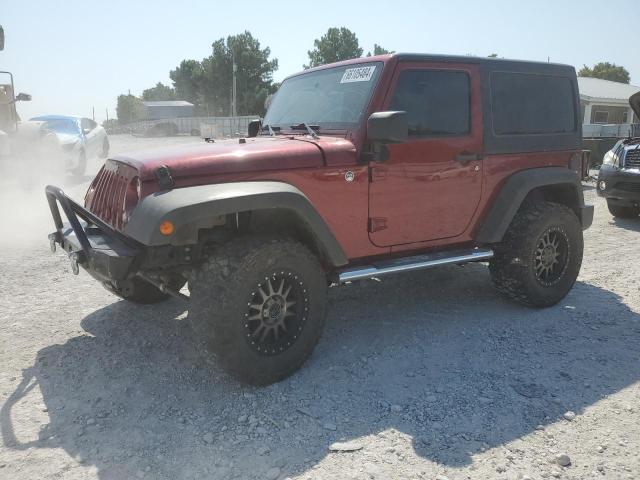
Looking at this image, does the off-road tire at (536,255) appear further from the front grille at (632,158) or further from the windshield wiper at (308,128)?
the front grille at (632,158)

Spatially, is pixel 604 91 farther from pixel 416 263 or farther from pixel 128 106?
pixel 128 106

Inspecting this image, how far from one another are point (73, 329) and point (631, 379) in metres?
4.02

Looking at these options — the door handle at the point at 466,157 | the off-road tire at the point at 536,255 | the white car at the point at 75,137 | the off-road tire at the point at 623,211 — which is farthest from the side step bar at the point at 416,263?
the white car at the point at 75,137

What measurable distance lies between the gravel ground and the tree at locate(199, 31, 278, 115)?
1919 inches

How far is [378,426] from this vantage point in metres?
2.96

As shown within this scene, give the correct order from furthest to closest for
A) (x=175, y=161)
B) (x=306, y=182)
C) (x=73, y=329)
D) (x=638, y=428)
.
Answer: (x=73, y=329) → (x=306, y=182) → (x=175, y=161) → (x=638, y=428)

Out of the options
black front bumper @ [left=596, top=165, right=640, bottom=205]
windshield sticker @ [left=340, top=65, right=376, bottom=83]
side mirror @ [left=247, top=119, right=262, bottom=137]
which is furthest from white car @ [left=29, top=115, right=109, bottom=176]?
black front bumper @ [left=596, top=165, right=640, bottom=205]

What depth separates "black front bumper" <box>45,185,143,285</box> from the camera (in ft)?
9.95

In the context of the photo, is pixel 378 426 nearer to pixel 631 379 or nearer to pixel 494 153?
pixel 631 379

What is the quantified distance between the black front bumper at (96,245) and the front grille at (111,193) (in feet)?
0.26

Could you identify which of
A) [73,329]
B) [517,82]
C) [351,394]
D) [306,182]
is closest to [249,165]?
[306,182]

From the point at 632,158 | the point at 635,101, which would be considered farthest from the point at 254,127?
the point at 635,101

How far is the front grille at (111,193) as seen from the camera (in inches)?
131

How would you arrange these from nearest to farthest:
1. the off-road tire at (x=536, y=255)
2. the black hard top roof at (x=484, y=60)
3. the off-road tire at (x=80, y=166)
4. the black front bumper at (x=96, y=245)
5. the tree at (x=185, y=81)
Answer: the black front bumper at (x=96, y=245) < the black hard top roof at (x=484, y=60) < the off-road tire at (x=536, y=255) < the off-road tire at (x=80, y=166) < the tree at (x=185, y=81)
